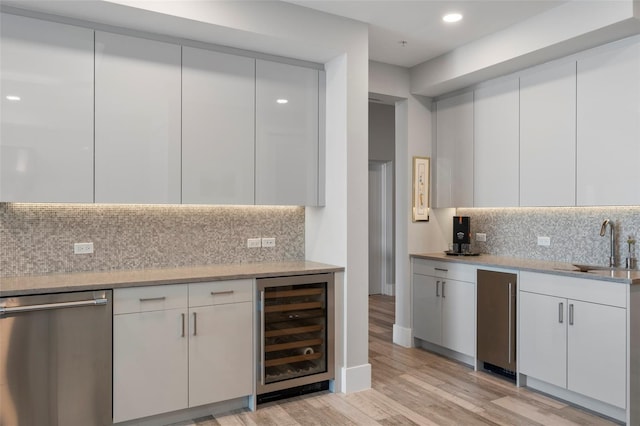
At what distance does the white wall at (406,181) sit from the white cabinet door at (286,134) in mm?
1229

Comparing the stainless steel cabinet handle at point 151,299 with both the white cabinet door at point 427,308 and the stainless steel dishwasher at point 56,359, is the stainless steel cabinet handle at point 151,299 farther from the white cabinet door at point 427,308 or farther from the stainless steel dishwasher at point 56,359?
the white cabinet door at point 427,308

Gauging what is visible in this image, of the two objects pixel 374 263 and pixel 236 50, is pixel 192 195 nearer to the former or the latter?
pixel 236 50

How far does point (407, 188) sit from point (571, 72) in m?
1.78

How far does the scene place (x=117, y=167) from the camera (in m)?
2.97

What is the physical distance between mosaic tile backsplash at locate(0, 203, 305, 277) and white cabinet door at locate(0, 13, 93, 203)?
0.31 metres

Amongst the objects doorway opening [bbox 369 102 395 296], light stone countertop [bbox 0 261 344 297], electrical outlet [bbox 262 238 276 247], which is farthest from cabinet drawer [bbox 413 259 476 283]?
doorway opening [bbox 369 102 395 296]

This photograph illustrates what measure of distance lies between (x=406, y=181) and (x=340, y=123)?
140 centimetres

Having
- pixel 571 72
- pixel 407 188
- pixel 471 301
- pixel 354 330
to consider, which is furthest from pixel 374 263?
pixel 571 72

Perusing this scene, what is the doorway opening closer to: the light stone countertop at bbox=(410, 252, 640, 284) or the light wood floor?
the light stone countertop at bbox=(410, 252, 640, 284)

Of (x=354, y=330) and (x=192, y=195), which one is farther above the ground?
(x=192, y=195)

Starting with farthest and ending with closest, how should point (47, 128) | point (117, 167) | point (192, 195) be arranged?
1. point (192, 195)
2. point (117, 167)
3. point (47, 128)

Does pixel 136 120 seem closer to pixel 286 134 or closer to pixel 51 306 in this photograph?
pixel 286 134

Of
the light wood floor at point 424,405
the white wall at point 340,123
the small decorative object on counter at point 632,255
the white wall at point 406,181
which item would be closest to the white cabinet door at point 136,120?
the white wall at point 340,123

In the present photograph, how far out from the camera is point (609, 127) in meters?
3.27
